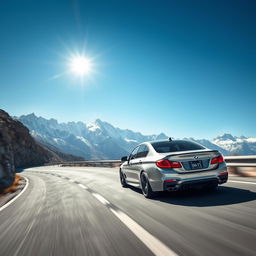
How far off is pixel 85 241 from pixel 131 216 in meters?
1.49

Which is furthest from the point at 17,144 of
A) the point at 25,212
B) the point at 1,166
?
the point at 25,212

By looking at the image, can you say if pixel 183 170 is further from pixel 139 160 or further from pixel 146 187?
pixel 139 160

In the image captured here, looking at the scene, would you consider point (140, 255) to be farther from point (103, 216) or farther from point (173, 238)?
point (103, 216)

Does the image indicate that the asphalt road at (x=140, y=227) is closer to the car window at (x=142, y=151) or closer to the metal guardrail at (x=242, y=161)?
the car window at (x=142, y=151)

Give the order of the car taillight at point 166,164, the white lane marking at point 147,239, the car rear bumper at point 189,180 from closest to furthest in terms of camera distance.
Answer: the white lane marking at point 147,239 → the car rear bumper at point 189,180 → the car taillight at point 166,164

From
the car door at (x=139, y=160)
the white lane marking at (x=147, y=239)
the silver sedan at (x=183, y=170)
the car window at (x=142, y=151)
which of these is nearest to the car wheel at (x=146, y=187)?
the silver sedan at (x=183, y=170)

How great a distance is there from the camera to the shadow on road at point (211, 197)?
5598 mm

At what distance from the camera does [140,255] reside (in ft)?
9.63

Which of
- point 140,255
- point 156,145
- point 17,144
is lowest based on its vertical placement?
point 140,255

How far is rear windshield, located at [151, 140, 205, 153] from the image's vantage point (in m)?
7.03

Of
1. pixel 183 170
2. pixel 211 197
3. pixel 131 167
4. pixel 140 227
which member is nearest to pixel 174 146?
pixel 183 170

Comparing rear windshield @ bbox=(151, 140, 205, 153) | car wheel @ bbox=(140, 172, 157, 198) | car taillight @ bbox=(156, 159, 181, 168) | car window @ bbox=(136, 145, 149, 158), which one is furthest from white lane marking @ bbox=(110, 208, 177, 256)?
car window @ bbox=(136, 145, 149, 158)

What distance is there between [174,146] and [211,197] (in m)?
1.62

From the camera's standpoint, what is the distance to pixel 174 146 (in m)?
7.26
